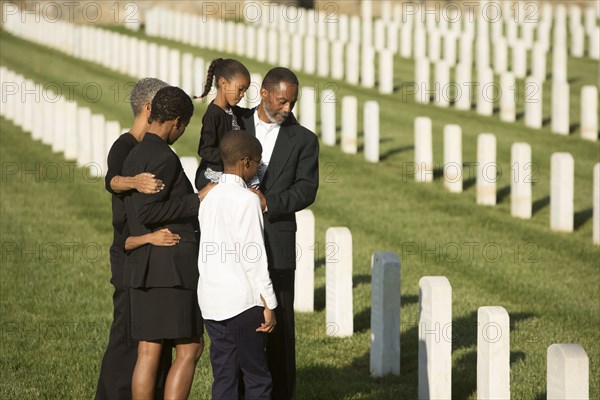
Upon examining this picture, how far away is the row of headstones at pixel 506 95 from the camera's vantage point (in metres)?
19.3

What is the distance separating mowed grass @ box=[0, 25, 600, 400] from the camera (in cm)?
883

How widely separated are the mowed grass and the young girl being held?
1.94 meters

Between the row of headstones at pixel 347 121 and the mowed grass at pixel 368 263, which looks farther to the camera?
the row of headstones at pixel 347 121

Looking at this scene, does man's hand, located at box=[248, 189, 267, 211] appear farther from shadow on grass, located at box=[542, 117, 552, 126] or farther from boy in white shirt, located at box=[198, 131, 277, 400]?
shadow on grass, located at box=[542, 117, 552, 126]

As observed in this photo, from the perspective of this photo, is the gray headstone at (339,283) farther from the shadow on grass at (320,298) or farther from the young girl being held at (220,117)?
the young girl being held at (220,117)

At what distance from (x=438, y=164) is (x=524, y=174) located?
285 cm

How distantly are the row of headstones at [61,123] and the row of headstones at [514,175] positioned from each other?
13.5 feet

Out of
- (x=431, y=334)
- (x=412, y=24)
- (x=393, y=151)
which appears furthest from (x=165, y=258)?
(x=412, y=24)

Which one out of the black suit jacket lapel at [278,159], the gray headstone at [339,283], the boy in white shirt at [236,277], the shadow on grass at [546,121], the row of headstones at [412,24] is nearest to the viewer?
the boy in white shirt at [236,277]

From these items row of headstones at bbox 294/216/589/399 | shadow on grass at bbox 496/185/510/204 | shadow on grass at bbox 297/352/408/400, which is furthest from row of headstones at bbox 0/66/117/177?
shadow on grass at bbox 297/352/408/400

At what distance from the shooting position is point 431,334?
25.1 ft

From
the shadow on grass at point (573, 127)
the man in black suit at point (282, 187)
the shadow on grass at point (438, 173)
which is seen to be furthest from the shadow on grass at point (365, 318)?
the shadow on grass at point (573, 127)

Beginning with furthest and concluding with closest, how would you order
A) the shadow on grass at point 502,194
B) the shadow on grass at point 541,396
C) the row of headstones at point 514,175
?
the shadow on grass at point 502,194 < the row of headstones at point 514,175 < the shadow on grass at point 541,396

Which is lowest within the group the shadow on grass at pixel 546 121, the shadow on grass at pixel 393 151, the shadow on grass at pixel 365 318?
the shadow on grass at pixel 546 121
